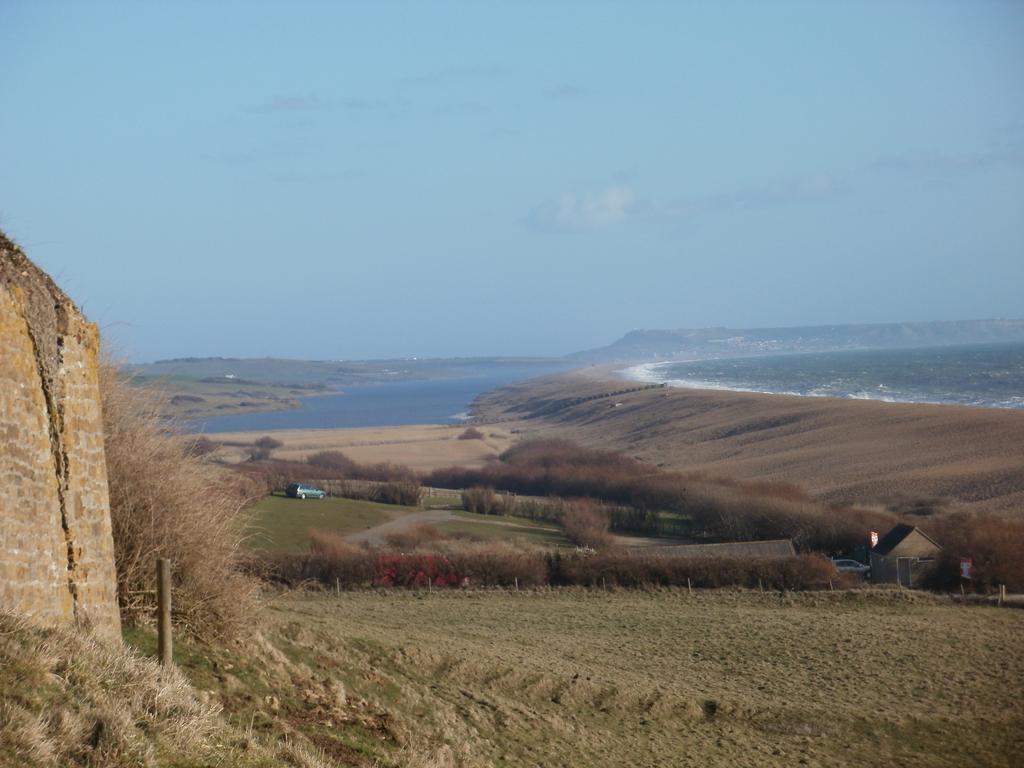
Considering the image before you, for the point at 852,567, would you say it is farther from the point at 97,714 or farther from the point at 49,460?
the point at 97,714

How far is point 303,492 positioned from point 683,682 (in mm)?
38544

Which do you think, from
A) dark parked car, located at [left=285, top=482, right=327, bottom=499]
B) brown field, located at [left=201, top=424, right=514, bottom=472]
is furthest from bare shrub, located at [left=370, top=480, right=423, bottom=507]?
brown field, located at [left=201, top=424, right=514, bottom=472]

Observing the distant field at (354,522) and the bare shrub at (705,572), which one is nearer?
the bare shrub at (705,572)

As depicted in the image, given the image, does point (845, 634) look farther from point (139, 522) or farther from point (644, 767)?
point (139, 522)

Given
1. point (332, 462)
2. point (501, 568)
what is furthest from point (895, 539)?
point (332, 462)

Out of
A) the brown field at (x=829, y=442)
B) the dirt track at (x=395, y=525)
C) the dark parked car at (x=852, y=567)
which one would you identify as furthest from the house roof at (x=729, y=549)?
the brown field at (x=829, y=442)

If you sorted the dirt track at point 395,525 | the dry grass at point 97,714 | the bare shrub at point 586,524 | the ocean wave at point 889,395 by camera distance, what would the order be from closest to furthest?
1. the dry grass at point 97,714
2. the dirt track at point 395,525
3. the bare shrub at point 586,524
4. the ocean wave at point 889,395

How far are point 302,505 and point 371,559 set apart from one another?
51.8ft

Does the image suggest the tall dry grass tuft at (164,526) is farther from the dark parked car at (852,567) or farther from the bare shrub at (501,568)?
the dark parked car at (852,567)

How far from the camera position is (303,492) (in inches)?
2243

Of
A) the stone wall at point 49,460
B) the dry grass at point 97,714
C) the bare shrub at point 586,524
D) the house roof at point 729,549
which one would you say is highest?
the stone wall at point 49,460

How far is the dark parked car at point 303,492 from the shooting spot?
186 feet

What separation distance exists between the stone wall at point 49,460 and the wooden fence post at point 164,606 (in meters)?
0.75

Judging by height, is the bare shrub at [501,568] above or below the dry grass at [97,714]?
below
